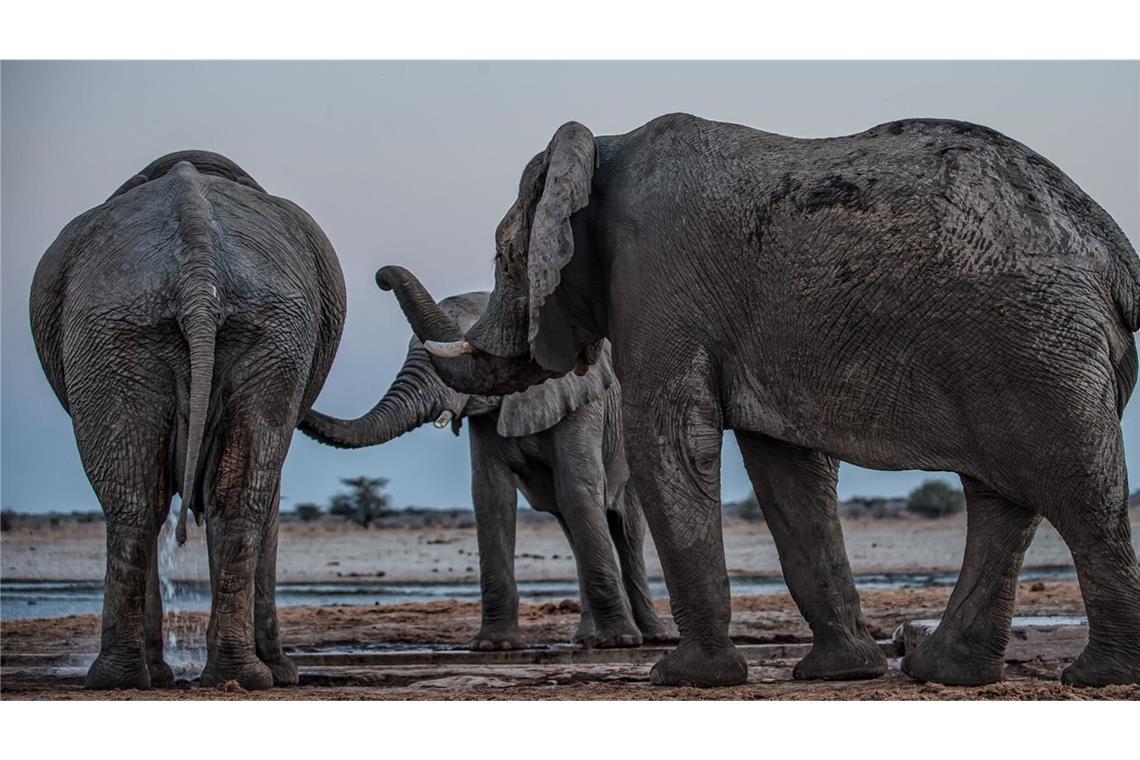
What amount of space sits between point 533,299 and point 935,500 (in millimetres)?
25490

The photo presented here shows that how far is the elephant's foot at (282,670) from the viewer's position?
29.5 ft

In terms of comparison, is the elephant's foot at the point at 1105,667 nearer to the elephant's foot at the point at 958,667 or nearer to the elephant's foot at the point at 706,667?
the elephant's foot at the point at 958,667

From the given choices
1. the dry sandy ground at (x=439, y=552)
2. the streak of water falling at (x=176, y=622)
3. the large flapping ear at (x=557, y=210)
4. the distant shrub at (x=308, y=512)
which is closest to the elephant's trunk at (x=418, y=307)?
the large flapping ear at (x=557, y=210)

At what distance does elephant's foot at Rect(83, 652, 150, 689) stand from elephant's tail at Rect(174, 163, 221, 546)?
2.23 feet

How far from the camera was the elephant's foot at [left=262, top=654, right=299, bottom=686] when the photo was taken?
9000mm

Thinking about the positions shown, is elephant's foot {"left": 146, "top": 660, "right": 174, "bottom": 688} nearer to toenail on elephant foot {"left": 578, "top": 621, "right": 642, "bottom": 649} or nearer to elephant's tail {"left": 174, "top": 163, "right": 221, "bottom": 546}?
elephant's tail {"left": 174, "top": 163, "right": 221, "bottom": 546}

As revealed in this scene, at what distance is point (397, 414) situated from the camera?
10.7m

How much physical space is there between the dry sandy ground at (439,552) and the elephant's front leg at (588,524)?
9971 mm

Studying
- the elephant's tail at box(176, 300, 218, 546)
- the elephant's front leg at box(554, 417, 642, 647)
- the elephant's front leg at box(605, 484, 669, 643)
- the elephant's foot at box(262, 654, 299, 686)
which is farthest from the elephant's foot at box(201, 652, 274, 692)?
the elephant's front leg at box(605, 484, 669, 643)

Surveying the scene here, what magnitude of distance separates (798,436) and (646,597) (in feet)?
16.9

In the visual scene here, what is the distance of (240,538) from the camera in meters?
8.15

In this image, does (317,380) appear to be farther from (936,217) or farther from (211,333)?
(936,217)

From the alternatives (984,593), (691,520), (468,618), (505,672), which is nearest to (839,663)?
(984,593)

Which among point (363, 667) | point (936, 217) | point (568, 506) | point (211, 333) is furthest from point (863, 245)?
point (568, 506)
